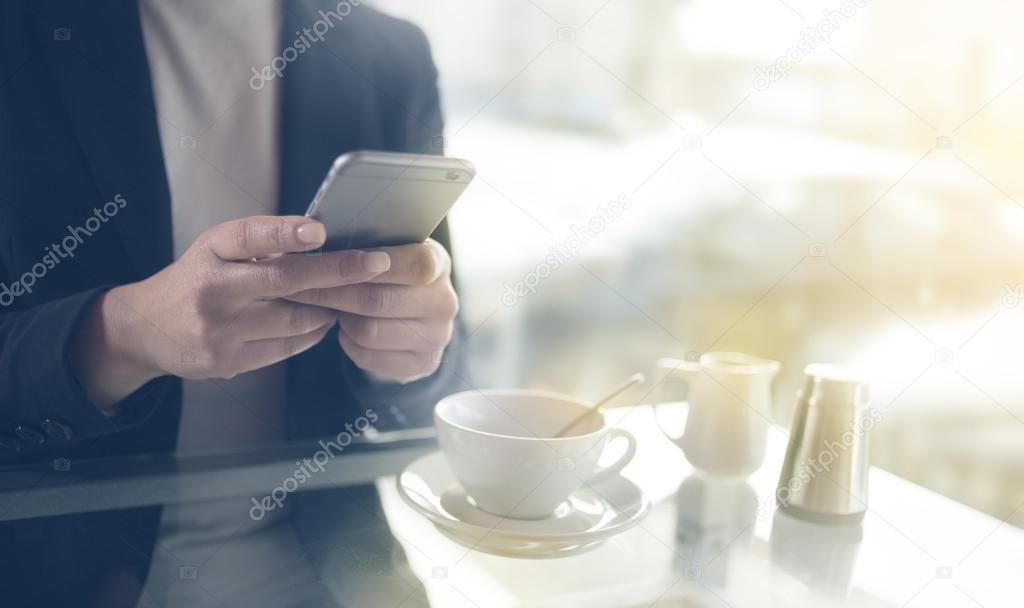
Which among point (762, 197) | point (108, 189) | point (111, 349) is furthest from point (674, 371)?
point (762, 197)

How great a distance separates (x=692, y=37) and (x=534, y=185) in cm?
67

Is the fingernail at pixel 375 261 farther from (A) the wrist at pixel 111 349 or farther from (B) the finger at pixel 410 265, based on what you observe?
(A) the wrist at pixel 111 349

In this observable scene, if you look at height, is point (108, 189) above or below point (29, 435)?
above

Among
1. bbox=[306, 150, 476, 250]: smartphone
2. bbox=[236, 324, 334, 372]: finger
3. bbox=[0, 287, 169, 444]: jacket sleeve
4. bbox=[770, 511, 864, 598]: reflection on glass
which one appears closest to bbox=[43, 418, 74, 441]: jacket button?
bbox=[0, 287, 169, 444]: jacket sleeve

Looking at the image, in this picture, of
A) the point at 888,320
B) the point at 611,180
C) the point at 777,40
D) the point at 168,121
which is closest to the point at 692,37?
the point at 777,40

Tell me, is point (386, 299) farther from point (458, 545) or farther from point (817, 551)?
point (817, 551)

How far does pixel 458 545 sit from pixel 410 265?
0.83 ft

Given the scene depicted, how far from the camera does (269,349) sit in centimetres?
69

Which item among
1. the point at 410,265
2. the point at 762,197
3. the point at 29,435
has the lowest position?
the point at 29,435

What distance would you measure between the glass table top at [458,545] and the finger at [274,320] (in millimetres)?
116

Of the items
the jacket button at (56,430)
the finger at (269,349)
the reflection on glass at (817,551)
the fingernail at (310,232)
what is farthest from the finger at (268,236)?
the reflection on glass at (817,551)

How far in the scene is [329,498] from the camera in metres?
0.60

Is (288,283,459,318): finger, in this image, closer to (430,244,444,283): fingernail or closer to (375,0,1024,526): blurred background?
(430,244,444,283): fingernail

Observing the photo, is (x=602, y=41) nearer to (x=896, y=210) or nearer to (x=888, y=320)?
(x=896, y=210)
